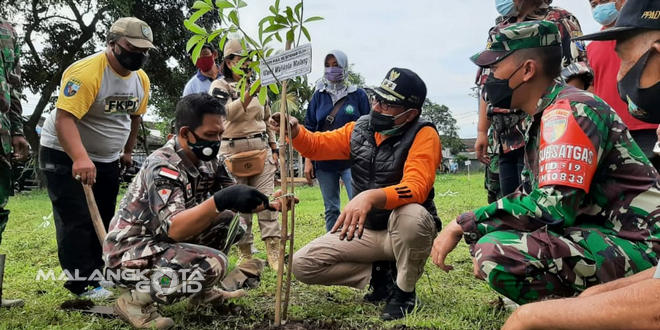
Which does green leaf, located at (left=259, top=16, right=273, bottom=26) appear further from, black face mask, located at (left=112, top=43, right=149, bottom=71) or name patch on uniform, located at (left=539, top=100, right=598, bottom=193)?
black face mask, located at (left=112, top=43, right=149, bottom=71)

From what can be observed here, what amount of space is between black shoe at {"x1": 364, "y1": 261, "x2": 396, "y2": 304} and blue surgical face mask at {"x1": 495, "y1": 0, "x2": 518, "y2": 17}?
184cm

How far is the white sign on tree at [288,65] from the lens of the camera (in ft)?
7.84

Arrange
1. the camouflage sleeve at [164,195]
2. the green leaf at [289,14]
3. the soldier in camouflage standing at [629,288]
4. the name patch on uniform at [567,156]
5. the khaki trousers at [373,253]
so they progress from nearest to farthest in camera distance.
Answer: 1. the soldier in camouflage standing at [629,288]
2. the name patch on uniform at [567,156]
3. the green leaf at [289,14]
4. the camouflage sleeve at [164,195]
5. the khaki trousers at [373,253]

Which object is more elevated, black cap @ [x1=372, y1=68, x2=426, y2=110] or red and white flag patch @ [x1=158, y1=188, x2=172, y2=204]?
black cap @ [x1=372, y1=68, x2=426, y2=110]

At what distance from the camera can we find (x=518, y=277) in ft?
6.72

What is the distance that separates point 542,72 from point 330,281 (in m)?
1.76

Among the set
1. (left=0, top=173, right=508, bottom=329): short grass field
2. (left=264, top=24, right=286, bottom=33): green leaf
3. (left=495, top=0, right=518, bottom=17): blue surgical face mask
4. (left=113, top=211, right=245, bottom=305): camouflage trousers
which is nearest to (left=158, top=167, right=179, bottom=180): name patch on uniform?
(left=113, top=211, right=245, bottom=305): camouflage trousers

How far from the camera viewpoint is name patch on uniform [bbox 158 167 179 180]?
9.18 ft

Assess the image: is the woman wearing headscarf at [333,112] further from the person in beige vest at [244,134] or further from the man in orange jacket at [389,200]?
the man in orange jacket at [389,200]

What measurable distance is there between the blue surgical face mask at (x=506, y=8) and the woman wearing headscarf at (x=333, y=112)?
170 cm

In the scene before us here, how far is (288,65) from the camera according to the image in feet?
8.13

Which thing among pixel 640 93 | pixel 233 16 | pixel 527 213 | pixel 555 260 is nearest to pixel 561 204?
pixel 527 213

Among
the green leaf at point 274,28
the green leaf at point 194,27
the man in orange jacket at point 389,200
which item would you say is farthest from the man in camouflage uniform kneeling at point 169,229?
the green leaf at point 274,28

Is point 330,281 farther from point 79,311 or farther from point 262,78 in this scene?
point 79,311
